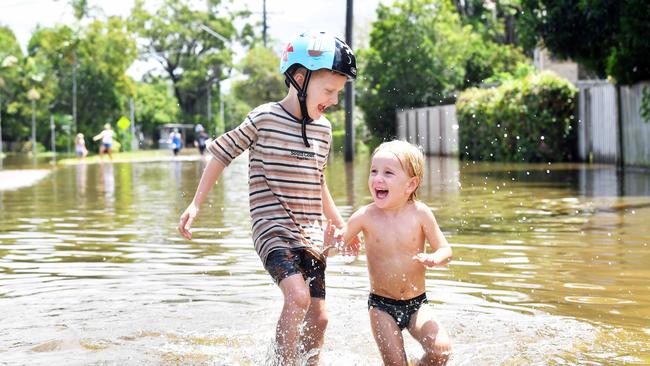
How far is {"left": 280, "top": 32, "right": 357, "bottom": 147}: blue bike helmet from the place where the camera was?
493 centimetres

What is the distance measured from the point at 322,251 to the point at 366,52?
1641 inches

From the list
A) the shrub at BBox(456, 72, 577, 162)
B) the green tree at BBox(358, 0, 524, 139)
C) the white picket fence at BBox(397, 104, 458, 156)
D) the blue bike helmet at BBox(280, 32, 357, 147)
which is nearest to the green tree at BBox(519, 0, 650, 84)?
the shrub at BBox(456, 72, 577, 162)

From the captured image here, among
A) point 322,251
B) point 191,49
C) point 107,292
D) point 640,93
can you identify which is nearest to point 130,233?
point 107,292

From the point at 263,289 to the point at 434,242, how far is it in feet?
9.26

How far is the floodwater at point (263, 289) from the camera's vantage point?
219 inches

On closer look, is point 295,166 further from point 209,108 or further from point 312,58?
point 209,108

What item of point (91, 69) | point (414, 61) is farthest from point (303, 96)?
point (91, 69)

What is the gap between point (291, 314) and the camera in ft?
15.6

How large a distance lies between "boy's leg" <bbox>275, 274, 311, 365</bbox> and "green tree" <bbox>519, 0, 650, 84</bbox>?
16282 mm

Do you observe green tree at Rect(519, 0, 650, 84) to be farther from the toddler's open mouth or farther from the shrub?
the toddler's open mouth

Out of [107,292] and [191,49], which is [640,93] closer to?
[107,292]

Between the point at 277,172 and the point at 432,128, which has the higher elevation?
the point at 432,128

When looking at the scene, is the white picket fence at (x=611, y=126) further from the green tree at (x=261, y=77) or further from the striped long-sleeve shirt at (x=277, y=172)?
the green tree at (x=261, y=77)

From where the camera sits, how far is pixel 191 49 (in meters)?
95.6
